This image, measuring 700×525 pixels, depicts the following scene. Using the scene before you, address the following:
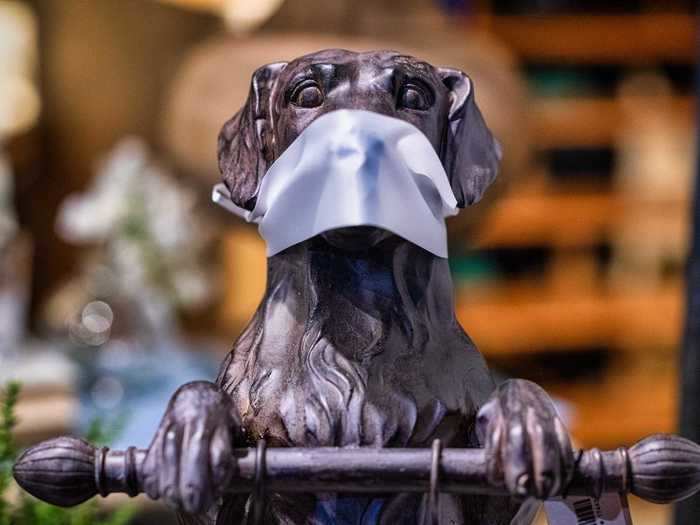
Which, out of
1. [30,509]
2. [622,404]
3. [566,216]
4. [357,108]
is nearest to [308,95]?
[357,108]

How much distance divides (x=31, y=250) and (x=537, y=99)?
3.44 ft

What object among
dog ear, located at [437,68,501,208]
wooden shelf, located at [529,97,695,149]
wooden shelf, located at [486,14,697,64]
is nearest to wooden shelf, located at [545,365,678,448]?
wooden shelf, located at [529,97,695,149]

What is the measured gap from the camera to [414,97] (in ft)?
1.64

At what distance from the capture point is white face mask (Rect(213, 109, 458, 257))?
448 mm

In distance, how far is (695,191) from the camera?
73 centimetres

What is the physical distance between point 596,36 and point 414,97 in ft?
5.67

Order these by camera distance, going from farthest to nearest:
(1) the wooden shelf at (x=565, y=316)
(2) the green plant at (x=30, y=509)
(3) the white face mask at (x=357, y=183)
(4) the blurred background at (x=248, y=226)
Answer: (1) the wooden shelf at (x=565, y=316)
(4) the blurred background at (x=248, y=226)
(2) the green plant at (x=30, y=509)
(3) the white face mask at (x=357, y=183)

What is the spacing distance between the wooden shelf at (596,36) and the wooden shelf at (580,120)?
90 millimetres

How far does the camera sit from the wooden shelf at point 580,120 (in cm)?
212

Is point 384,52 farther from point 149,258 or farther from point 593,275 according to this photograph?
point 593,275

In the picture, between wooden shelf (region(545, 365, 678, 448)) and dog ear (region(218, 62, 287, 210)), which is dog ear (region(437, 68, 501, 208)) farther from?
wooden shelf (region(545, 365, 678, 448))

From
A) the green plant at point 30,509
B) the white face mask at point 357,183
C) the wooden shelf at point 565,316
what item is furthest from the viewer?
the wooden shelf at point 565,316

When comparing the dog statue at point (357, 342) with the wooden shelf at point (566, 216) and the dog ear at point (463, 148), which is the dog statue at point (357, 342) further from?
the wooden shelf at point (566, 216)

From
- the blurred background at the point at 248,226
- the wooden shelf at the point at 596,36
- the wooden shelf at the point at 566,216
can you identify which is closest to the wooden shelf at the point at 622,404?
the blurred background at the point at 248,226
